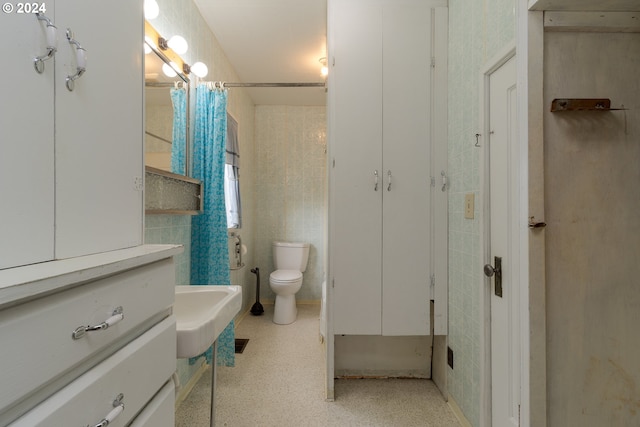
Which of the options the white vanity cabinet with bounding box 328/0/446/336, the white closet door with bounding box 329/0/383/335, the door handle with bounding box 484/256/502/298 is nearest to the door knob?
the door handle with bounding box 484/256/502/298

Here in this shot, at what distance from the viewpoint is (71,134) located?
0.60 metres

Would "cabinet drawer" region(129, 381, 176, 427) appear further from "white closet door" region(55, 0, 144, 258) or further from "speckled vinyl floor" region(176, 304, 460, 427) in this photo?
"speckled vinyl floor" region(176, 304, 460, 427)

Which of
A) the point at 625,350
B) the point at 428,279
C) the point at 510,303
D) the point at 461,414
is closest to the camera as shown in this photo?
the point at 625,350

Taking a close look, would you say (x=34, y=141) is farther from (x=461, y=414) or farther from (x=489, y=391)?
(x=461, y=414)

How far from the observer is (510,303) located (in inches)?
46.2

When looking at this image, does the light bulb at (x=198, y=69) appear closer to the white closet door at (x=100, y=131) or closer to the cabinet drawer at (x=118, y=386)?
the white closet door at (x=100, y=131)

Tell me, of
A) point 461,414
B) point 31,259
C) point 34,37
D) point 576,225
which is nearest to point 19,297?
point 31,259

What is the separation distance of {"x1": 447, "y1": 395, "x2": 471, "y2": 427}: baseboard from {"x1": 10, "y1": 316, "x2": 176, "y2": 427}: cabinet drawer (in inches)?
60.7

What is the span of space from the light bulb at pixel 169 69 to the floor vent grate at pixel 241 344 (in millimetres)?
2104

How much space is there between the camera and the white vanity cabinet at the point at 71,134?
0.49 meters

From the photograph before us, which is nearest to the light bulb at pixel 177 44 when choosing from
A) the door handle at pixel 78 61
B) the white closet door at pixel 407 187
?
the door handle at pixel 78 61

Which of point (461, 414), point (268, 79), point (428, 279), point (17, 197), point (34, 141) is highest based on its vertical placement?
point (268, 79)

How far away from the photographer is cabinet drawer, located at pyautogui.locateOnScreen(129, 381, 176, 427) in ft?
2.18

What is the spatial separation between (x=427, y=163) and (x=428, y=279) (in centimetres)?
74
